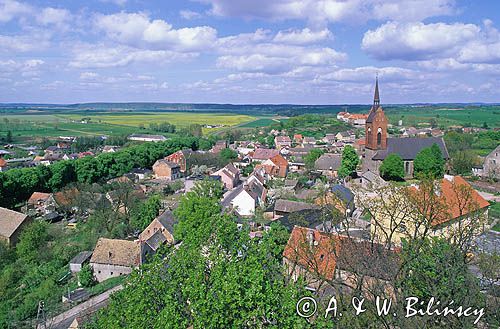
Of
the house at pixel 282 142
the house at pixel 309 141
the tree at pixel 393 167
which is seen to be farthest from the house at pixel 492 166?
the house at pixel 282 142

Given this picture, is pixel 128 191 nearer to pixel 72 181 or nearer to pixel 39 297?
pixel 39 297

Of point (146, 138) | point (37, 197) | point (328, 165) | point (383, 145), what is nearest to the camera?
point (37, 197)

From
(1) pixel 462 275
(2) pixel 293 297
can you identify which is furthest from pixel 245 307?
(1) pixel 462 275

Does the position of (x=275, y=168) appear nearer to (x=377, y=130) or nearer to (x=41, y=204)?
(x=377, y=130)

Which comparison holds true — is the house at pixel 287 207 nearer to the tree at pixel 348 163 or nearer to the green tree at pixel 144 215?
the green tree at pixel 144 215

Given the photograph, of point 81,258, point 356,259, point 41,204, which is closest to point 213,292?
point 356,259
